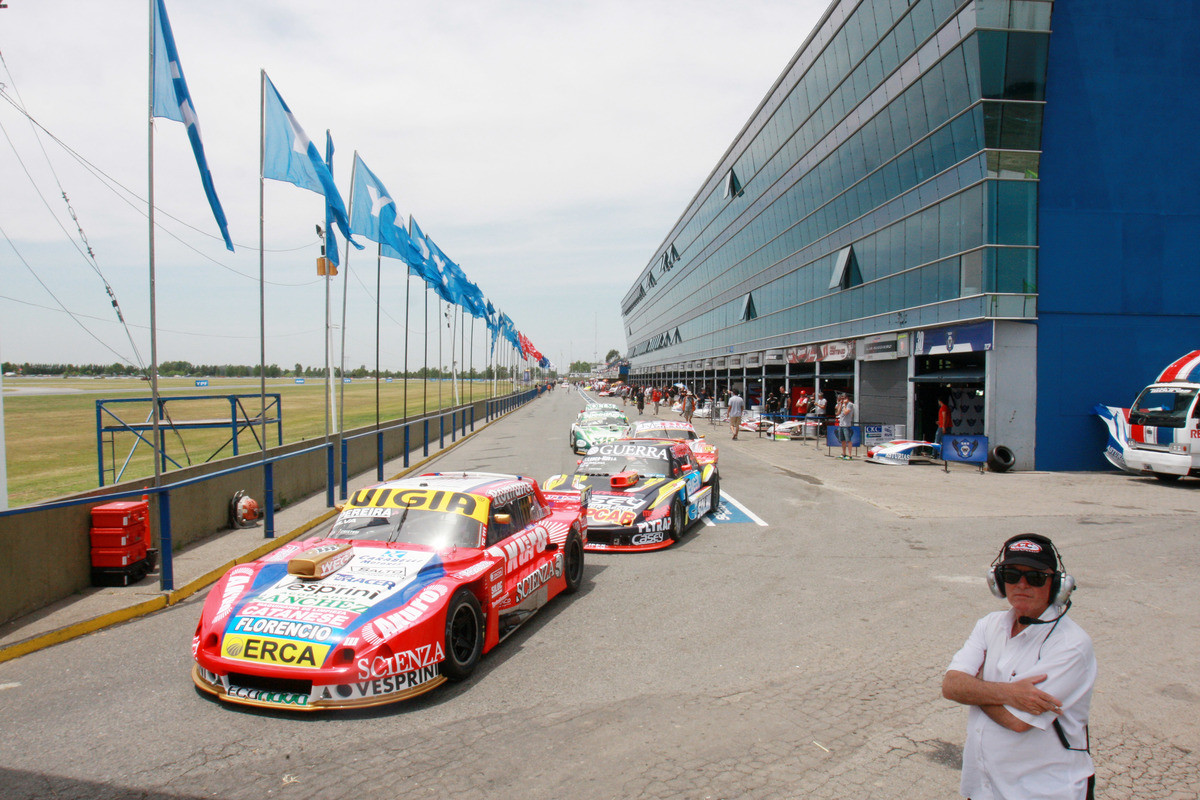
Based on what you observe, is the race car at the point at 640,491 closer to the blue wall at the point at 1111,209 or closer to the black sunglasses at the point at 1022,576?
the black sunglasses at the point at 1022,576

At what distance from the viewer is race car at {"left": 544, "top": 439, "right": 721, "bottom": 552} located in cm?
988

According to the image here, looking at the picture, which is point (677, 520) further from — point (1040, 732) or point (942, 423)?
point (942, 423)

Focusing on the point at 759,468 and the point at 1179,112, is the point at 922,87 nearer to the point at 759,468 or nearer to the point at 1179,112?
the point at 1179,112

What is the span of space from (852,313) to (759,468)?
40.0 ft

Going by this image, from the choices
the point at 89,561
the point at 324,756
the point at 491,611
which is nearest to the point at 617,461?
the point at 491,611

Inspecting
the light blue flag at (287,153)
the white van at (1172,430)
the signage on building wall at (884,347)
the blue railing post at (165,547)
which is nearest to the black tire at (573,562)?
the blue railing post at (165,547)

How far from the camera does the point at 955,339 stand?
21266 millimetres

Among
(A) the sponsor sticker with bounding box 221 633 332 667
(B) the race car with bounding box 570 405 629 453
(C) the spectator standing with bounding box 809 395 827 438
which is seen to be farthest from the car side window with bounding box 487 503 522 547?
(C) the spectator standing with bounding box 809 395 827 438

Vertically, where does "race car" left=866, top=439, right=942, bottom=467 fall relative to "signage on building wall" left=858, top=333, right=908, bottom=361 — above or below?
below

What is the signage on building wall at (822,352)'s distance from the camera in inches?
1157

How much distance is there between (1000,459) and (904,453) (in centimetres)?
238

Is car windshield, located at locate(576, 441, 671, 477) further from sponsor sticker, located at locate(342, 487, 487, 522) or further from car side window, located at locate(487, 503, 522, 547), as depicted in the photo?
sponsor sticker, located at locate(342, 487, 487, 522)

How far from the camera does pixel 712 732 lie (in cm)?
458

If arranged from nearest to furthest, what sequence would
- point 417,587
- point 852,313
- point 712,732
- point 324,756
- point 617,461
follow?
point 324,756
point 712,732
point 417,587
point 617,461
point 852,313
